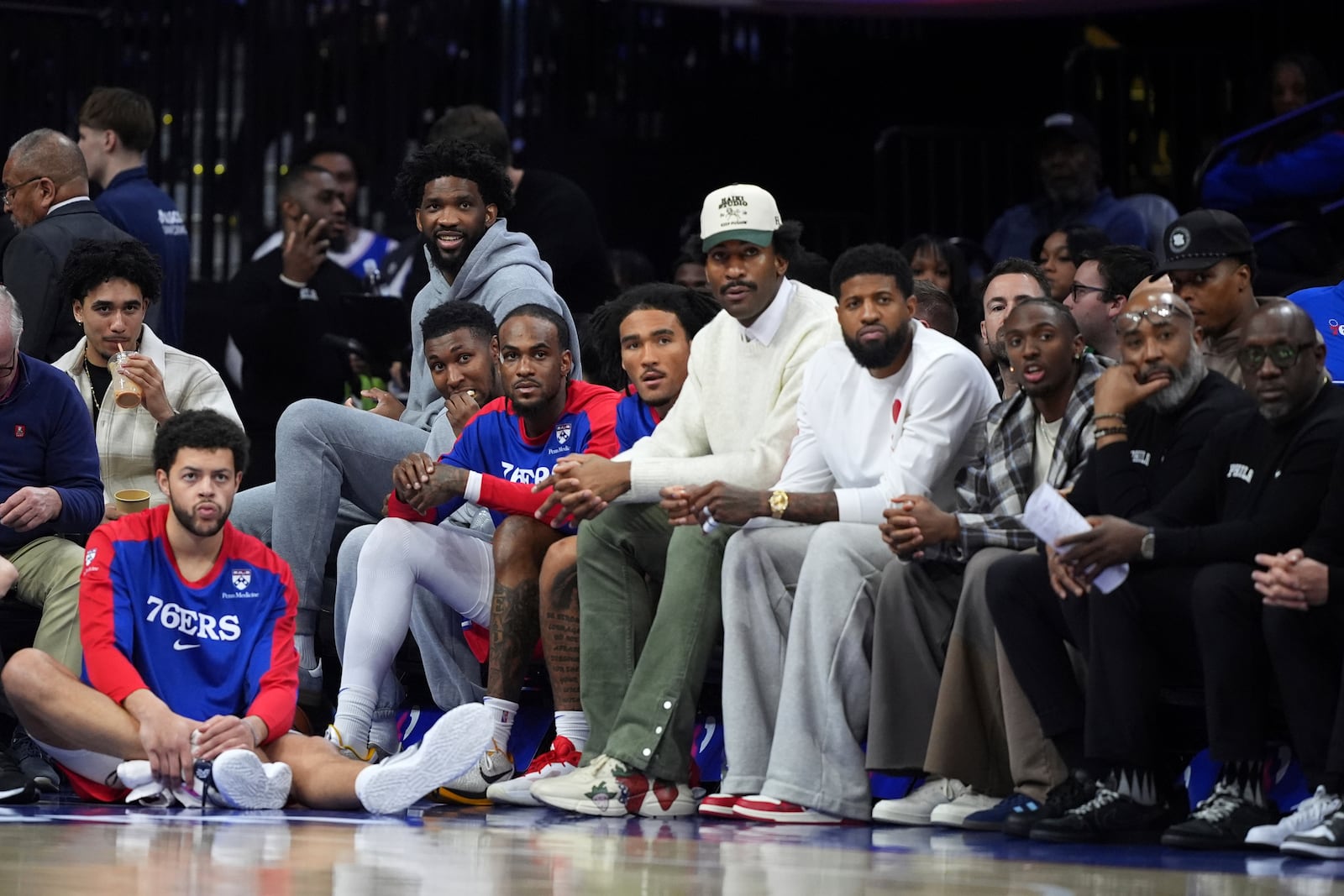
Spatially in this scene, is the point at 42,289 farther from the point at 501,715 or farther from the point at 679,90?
the point at 679,90

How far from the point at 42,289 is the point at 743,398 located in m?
2.59

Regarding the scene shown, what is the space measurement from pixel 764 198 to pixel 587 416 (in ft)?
2.73

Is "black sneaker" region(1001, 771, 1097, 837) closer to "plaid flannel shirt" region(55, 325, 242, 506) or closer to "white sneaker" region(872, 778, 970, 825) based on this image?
"white sneaker" region(872, 778, 970, 825)

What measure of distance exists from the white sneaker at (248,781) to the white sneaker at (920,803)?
1.49 m

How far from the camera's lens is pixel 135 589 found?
535cm

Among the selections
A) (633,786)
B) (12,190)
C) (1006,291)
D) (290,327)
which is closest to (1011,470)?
(1006,291)

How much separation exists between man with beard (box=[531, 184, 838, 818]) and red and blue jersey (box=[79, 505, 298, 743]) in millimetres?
797

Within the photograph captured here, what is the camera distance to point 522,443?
5887 mm

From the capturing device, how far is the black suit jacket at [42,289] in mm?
6719

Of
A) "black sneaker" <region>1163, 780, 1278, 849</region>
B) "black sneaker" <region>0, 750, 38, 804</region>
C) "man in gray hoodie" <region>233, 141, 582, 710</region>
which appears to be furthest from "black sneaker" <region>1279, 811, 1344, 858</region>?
"black sneaker" <region>0, 750, 38, 804</region>

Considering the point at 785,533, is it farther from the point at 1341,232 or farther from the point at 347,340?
the point at 1341,232

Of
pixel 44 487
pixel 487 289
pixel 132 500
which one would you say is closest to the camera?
pixel 132 500

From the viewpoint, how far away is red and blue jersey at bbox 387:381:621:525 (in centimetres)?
580

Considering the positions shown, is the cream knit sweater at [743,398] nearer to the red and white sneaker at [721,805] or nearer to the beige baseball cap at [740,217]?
the beige baseball cap at [740,217]
